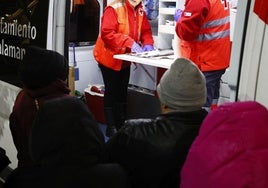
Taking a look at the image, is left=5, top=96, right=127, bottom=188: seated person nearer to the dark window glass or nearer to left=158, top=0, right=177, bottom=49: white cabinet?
left=158, top=0, right=177, bottom=49: white cabinet

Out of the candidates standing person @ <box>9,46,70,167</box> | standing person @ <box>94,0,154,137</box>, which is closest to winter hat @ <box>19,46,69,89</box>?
standing person @ <box>9,46,70,167</box>

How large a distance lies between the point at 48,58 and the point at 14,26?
27.0 inches

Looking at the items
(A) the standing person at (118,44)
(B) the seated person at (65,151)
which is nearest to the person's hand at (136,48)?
(A) the standing person at (118,44)

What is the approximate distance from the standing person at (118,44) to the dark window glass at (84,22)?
114 centimetres

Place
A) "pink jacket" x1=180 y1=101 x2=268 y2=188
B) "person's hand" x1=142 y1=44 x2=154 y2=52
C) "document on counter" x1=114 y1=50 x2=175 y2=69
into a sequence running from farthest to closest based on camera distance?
"person's hand" x1=142 y1=44 x2=154 y2=52
"document on counter" x1=114 y1=50 x2=175 y2=69
"pink jacket" x1=180 y1=101 x2=268 y2=188

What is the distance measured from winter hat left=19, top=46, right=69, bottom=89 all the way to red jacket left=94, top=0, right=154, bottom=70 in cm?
165

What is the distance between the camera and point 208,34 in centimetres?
315

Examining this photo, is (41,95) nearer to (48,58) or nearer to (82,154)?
(48,58)

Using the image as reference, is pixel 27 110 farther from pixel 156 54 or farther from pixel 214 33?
pixel 156 54

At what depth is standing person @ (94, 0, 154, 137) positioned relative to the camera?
360 cm

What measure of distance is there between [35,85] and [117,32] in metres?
1.80

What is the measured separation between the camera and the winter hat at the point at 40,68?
1.92 meters

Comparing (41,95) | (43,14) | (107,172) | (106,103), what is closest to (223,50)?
(106,103)

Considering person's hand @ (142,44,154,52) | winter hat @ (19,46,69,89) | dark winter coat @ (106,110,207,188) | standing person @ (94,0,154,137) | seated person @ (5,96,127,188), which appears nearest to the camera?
seated person @ (5,96,127,188)
